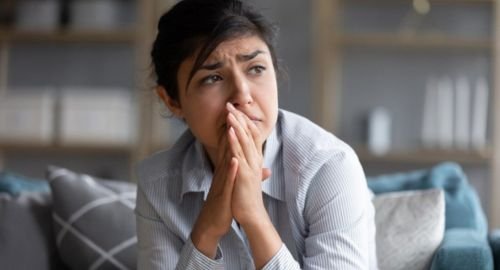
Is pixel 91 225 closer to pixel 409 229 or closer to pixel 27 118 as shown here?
pixel 409 229

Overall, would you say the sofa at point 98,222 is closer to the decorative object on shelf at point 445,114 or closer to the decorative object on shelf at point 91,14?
the decorative object on shelf at point 445,114

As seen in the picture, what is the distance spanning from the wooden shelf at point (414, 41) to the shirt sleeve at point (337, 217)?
2573 millimetres

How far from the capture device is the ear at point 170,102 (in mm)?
1663

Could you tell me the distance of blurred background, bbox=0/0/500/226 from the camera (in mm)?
4086

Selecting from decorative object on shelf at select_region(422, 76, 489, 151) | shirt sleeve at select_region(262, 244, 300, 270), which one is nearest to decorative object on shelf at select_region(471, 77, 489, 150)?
decorative object on shelf at select_region(422, 76, 489, 151)

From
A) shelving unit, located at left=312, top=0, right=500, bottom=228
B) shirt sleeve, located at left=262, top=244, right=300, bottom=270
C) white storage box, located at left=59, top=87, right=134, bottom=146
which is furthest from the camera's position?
white storage box, located at left=59, top=87, right=134, bottom=146

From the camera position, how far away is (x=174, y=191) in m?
1.67

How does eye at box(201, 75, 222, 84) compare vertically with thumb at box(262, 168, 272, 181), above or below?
above

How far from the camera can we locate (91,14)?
14.1 feet

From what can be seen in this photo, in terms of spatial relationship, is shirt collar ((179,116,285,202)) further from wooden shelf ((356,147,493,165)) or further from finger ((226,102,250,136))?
wooden shelf ((356,147,493,165))

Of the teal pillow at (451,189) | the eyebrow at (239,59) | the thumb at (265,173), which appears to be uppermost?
the eyebrow at (239,59)

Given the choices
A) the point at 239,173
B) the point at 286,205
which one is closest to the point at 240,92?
the point at 239,173

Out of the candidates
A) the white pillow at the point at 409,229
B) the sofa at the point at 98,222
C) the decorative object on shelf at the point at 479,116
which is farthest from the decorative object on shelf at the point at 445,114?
the white pillow at the point at 409,229

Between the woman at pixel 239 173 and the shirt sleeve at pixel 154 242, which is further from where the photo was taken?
the shirt sleeve at pixel 154 242
